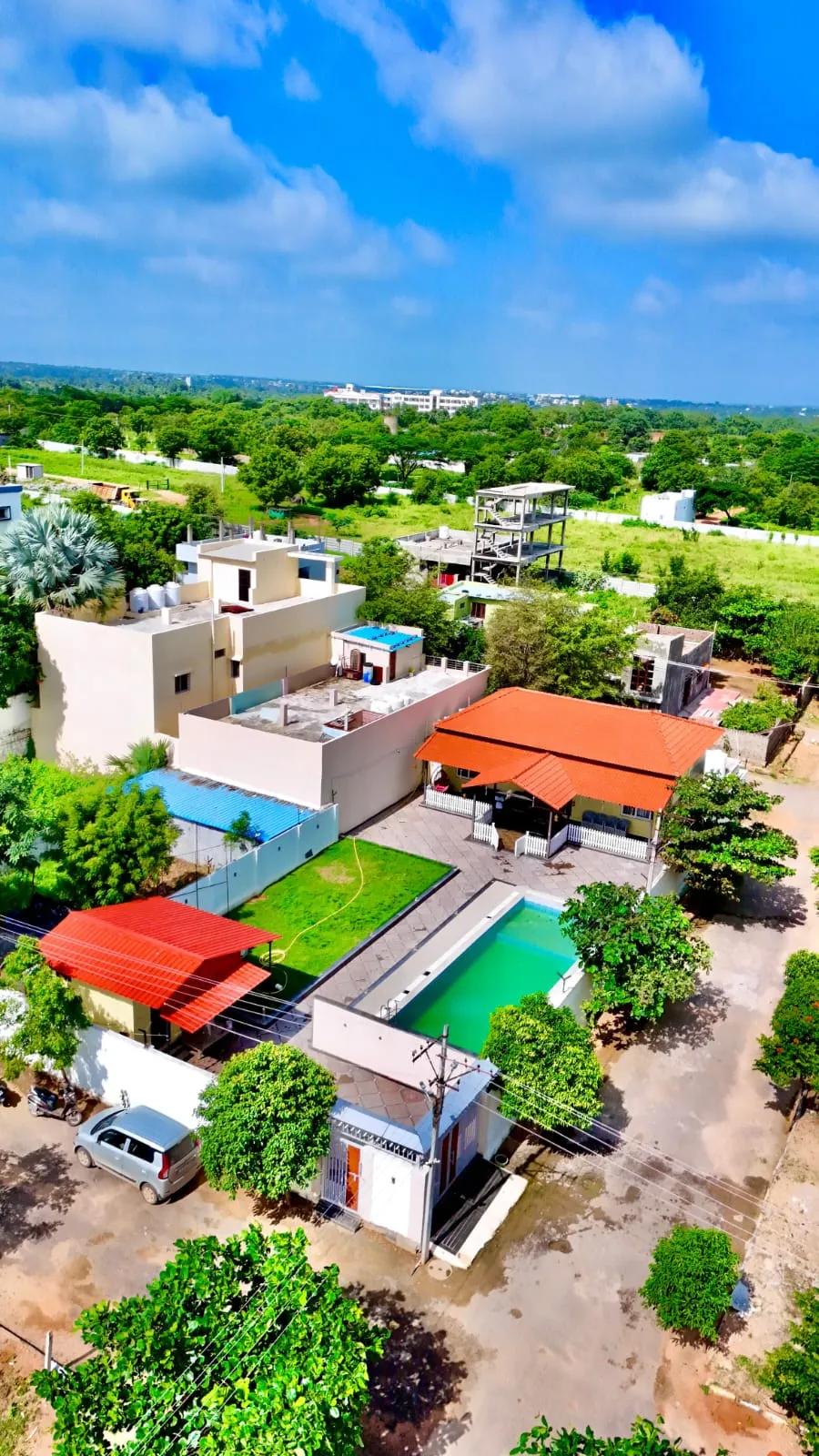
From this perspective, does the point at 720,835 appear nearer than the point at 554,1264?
No

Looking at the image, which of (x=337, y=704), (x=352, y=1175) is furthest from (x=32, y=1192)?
(x=337, y=704)

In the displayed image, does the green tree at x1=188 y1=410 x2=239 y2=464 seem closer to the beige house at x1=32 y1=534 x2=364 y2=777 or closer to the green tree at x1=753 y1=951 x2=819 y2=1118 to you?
the beige house at x1=32 y1=534 x2=364 y2=777

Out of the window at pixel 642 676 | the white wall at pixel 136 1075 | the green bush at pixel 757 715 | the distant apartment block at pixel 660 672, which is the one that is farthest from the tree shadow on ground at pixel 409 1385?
the window at pixel 642 676

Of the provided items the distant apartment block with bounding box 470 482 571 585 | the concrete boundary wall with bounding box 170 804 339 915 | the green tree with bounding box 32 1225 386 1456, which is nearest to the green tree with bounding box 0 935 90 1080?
the concrete boundary wall with bounding box 170 804 339 915

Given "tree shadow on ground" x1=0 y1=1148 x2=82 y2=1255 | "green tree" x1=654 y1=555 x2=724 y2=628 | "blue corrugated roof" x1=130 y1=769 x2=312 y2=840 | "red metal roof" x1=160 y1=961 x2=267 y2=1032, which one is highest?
"green tree" x1=654 y1=555 x2=724 y2=628

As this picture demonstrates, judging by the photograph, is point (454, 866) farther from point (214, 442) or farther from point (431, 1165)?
point (214, 442)

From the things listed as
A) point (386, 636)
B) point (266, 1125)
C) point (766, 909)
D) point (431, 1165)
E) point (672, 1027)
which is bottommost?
point (766, 909)
